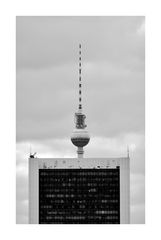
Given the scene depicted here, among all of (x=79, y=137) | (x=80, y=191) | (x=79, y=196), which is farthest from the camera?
(x=79, y=137)

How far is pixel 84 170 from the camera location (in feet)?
432

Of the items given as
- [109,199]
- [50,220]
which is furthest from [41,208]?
[109,199]

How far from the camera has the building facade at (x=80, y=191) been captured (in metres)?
130

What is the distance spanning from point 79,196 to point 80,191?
92 centimetres

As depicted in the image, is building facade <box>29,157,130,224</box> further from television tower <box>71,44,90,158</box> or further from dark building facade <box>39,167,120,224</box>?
television tower <box>71,44,90,158</box>

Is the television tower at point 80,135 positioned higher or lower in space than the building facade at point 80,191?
higher

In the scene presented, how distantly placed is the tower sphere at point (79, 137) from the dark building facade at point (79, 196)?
10971 millimetres

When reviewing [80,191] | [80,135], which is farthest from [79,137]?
[80,191]

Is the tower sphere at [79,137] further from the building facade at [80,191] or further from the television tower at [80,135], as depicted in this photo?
the building facade at [80,191]

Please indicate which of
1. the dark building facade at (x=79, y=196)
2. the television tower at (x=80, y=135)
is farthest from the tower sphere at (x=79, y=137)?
the dark building facade at (x=79, y=196)

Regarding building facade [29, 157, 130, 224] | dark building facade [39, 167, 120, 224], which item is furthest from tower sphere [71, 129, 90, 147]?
dark building facade [39, 167, 120, 224]

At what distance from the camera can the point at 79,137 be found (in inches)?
5591

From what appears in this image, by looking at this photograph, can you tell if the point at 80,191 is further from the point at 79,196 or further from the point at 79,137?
the point at 79,137

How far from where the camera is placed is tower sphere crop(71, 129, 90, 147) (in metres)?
142
